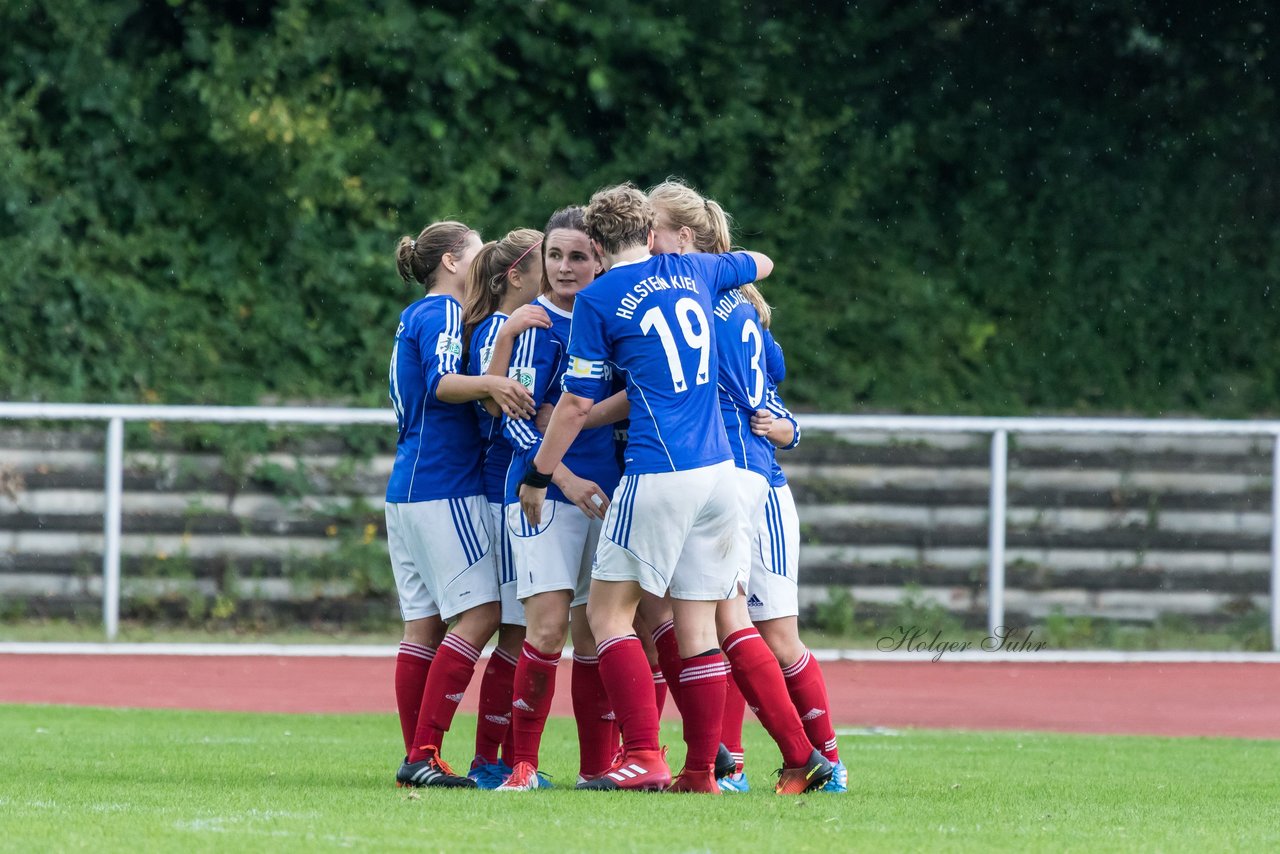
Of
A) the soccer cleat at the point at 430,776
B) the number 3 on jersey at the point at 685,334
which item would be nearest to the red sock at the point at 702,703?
the soccer cleat at the point at 430,776

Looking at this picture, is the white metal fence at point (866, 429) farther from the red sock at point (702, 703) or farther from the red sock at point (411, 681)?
the red sock at point (702, 703)

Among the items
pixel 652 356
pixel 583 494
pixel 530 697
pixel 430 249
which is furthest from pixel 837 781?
pixel 430 249

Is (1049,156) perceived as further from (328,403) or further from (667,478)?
(667,478)

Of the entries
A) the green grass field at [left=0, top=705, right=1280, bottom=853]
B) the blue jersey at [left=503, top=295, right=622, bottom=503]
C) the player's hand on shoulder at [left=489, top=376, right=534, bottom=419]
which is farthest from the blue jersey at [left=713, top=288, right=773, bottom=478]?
the green grass field at [left=0, top=705, right=1280, bottom=853]

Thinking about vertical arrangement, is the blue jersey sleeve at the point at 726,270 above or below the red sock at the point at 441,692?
above

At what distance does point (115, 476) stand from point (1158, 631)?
7348 millimetres

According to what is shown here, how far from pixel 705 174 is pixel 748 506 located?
389 inches

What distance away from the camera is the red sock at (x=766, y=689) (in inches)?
211

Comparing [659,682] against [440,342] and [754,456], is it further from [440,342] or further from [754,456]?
[440,342]

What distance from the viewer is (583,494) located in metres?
5.37

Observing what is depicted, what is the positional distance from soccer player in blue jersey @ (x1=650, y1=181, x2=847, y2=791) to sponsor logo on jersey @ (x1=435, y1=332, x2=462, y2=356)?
2.43 feet

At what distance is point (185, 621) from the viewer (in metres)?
11.6

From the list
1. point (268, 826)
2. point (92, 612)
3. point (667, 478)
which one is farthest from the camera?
point (92, 612)

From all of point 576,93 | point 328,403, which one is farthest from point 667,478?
point 576,93
